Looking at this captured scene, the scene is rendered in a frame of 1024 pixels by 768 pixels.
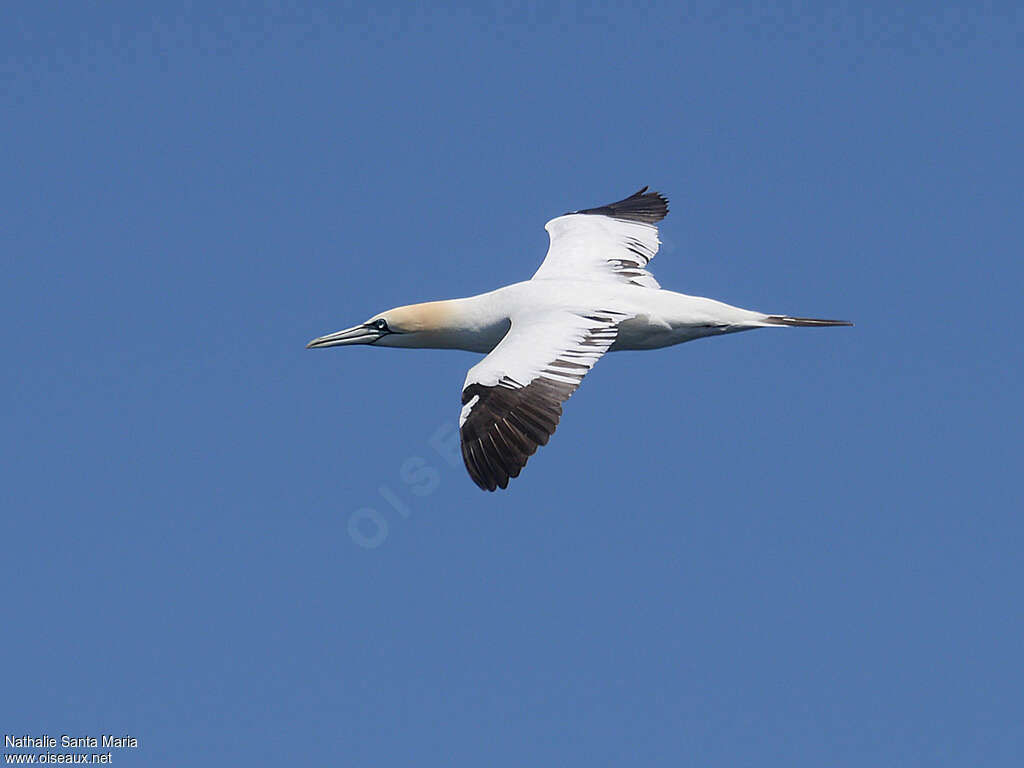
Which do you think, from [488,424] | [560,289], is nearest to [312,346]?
[560,289]

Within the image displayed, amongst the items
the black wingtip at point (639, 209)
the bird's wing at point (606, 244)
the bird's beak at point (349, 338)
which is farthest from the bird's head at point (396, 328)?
the black wingtip at point (639, 209)

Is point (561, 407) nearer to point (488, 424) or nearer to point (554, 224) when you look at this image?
Answer: point (488, 424)

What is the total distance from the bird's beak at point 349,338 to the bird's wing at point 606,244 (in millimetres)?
2294

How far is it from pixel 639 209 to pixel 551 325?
605 centimetres

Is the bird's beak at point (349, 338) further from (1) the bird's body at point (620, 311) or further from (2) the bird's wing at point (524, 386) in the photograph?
(2) the bird's wing at point (524, 386)

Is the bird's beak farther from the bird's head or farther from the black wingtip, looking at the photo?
the black wingtip

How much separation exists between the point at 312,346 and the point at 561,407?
17.5ft

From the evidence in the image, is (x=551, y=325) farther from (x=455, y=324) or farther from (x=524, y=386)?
(x=455, y=324)

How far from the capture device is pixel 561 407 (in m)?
16.2

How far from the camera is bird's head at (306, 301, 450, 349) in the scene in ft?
64.8

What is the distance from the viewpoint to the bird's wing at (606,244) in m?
20.7

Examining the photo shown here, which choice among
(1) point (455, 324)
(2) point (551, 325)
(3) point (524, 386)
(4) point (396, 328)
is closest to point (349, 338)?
(4) point (396, 328)

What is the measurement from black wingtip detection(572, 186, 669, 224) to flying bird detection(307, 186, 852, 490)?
0.05 meters

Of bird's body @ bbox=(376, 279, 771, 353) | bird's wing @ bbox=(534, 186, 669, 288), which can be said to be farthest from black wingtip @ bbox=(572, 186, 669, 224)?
bird's body @ bbox=(376, 279, 771, 353)
